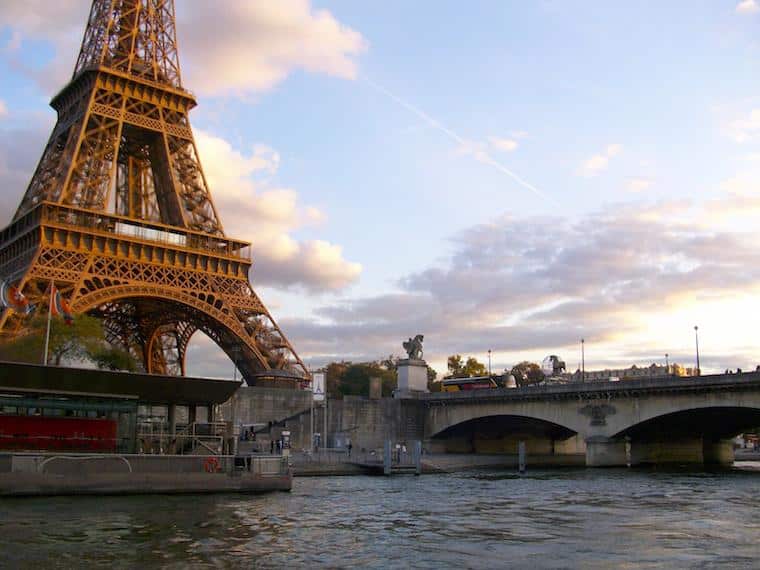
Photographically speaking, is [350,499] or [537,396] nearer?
[350,499]

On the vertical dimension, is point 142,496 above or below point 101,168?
below

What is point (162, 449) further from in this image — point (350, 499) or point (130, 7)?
point (130, 7)

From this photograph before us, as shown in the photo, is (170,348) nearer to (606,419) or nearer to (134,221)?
(134,221)

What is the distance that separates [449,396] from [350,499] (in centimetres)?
4202

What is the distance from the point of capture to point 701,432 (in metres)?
83.0

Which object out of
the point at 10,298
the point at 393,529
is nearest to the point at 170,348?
the point at 10,298

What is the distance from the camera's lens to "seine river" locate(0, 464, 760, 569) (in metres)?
22.6

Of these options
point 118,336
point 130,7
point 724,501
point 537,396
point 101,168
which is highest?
point 130,7

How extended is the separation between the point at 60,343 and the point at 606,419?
44.1 metres

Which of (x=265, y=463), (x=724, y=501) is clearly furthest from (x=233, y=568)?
(x=724, y=501)

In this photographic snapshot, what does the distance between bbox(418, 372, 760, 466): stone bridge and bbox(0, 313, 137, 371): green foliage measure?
106ft

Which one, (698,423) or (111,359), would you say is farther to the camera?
(698,423)

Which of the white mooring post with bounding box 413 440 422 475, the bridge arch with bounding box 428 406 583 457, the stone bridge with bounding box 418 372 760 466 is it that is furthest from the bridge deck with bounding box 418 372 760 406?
the white mooring post with bounding box 413 440 422 475

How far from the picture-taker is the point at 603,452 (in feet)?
225
